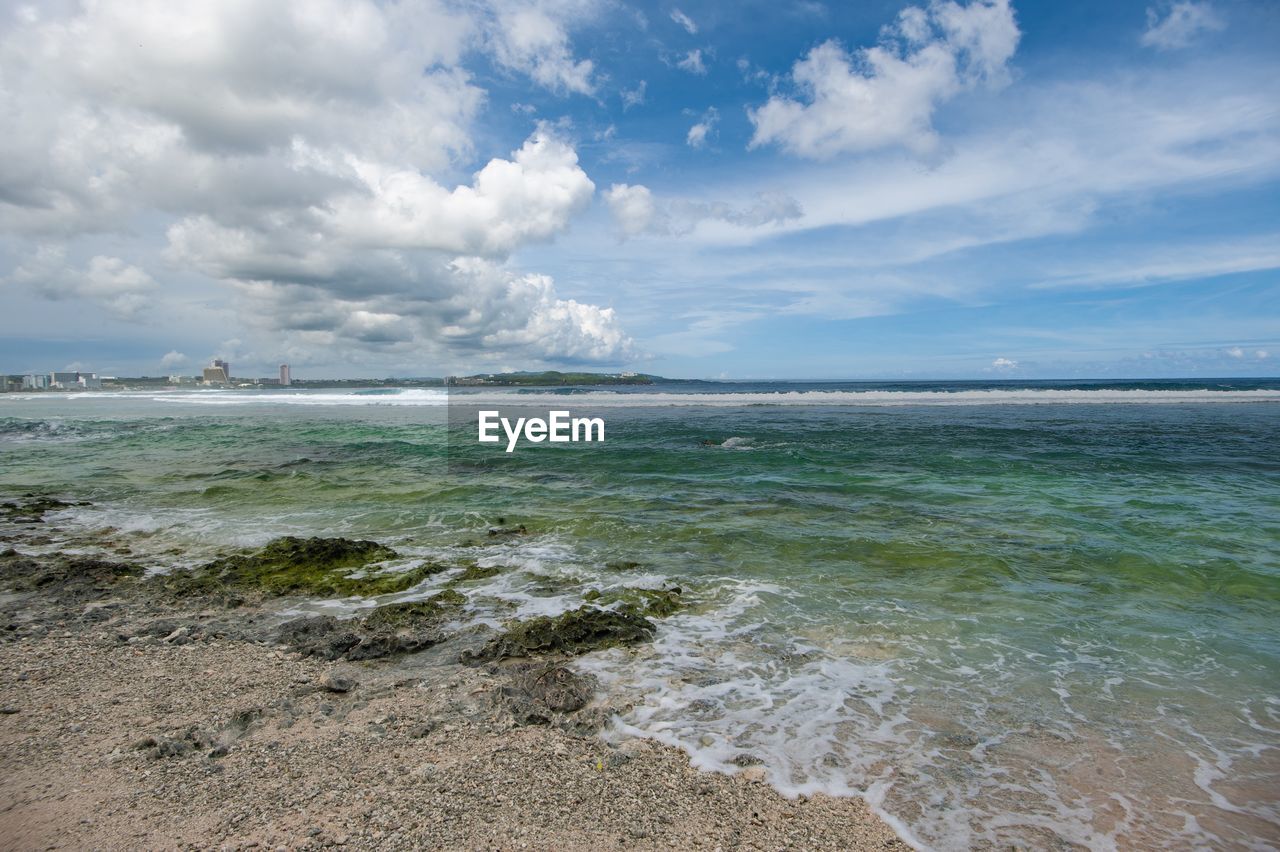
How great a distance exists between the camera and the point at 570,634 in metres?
6.38

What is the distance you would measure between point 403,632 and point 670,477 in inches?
461

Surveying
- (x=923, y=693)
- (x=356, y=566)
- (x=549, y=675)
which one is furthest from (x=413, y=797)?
(x=356, y=566)

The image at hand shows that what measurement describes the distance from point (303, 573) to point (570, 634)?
15.5 feet

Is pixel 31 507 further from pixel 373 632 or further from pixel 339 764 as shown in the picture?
pixel 339 764

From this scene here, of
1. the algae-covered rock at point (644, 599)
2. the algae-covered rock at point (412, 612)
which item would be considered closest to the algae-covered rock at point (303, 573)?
the algae-covered rock at point (412, 612)

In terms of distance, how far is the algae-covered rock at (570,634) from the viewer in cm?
611

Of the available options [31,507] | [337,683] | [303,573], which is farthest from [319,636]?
[31,507]

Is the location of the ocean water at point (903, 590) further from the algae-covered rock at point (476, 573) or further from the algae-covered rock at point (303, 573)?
the algae-covered rock at point (303, 573)

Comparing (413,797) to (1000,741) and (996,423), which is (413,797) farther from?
(996,423)

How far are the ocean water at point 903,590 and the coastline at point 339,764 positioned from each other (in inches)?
17.7

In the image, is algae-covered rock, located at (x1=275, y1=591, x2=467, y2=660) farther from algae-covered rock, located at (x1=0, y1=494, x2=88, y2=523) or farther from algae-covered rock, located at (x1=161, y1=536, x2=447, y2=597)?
algae-covered rock, located at (x1=0, y1=494, x2=88, y2=523)

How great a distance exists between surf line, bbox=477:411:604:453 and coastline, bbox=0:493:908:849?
1982cm

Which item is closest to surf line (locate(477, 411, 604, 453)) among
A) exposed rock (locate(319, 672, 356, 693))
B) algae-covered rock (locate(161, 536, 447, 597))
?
algae-covered rock (locate(161, 536, 447, 597))

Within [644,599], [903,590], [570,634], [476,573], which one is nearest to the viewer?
[570,634]
